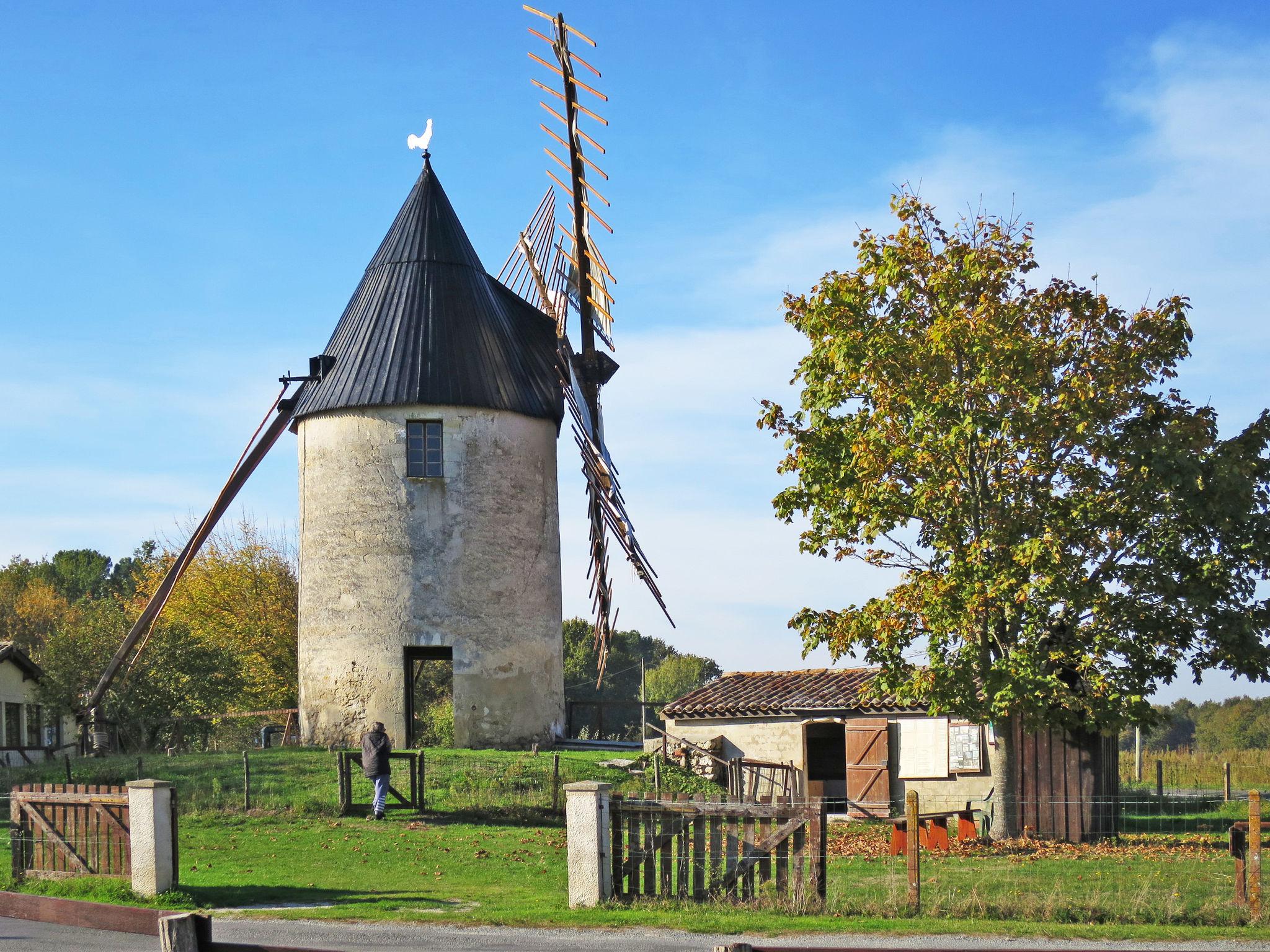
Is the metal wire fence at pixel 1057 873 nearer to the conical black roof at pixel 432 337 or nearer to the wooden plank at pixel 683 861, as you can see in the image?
the wooden plank at pixel 683 861

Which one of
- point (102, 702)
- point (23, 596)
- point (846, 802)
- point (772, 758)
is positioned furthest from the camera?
point (23, 596)

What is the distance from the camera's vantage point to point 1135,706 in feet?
64.3

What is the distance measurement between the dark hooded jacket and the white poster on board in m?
9.78

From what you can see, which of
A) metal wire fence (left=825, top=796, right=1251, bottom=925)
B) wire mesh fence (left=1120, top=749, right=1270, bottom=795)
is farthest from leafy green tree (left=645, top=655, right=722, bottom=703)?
metal wire fence (left=825, top=796, right=1251, bottom=925)

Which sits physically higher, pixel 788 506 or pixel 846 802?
pixel 788 506

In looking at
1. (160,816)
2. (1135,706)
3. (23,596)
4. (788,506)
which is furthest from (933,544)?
(23,596)

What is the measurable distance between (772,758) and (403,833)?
32.3 feet

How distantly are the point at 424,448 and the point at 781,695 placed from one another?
27.9ft

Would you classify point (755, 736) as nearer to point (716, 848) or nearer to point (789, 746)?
point (789, 746)

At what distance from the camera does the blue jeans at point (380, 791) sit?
2045 centimetres

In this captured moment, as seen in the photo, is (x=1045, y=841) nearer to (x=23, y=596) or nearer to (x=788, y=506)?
(x=788, y=506)

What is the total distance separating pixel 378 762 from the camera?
68.0ft

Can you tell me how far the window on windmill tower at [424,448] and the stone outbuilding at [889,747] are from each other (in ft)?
21.9

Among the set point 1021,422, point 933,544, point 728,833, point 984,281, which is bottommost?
point 728,833
